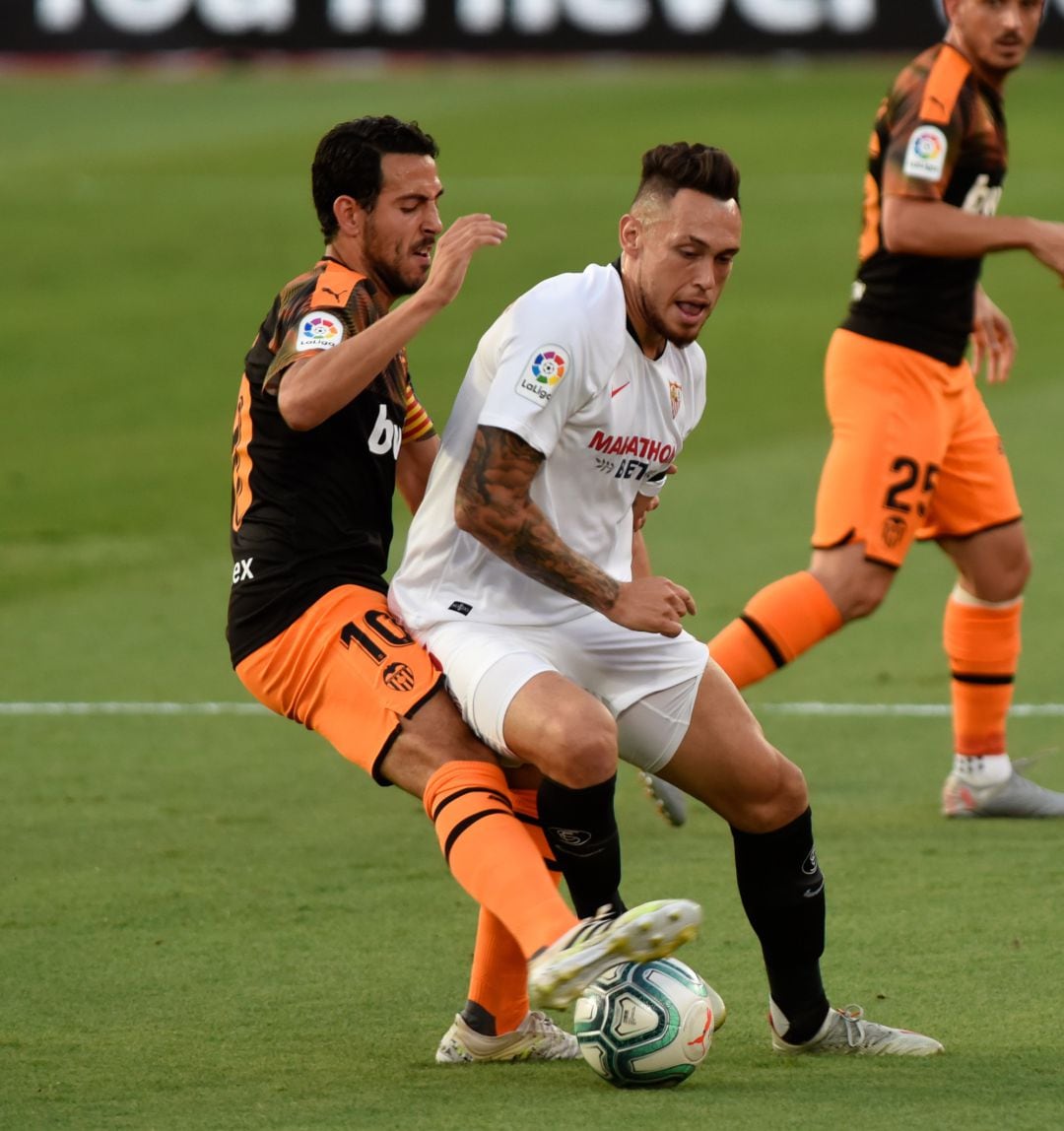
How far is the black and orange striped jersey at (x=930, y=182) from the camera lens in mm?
7082

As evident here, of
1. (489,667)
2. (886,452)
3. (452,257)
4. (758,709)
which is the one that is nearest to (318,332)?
(452,257)

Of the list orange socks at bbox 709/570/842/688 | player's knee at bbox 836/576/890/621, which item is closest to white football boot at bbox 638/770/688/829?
orange socks at bbox 709/570/842/688

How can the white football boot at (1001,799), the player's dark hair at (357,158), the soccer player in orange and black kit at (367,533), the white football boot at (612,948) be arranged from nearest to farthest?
the white football boot at (612,948) < the soccer player in orange and black kit at (367,533) < the player's dark hair at (357,158) < the white football boot at (1001,799)

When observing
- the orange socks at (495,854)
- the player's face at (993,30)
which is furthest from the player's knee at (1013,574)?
the orange socks at (495,854)

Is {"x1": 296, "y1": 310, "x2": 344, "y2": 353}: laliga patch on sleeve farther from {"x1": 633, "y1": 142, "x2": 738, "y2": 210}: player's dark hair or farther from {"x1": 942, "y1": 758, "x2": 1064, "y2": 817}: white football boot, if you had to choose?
{"x1": 942, "y1": 758, "x2": 1064, "y2": 817}: white football boot

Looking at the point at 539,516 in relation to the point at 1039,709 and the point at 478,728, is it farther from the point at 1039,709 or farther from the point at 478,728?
the point at 1039,709

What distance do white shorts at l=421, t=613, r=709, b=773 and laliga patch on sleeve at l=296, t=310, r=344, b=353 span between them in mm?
655

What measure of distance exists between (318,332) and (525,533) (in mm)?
640

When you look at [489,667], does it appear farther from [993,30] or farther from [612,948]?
[993,30]

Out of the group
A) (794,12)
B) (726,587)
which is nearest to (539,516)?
(726,587)

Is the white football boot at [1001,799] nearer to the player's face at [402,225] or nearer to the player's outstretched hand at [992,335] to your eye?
the player's outstretched hand at [992,335]

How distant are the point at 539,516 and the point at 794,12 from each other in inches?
1011

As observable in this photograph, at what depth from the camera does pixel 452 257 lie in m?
4.98

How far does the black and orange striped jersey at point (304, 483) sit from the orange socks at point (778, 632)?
1963 millimetres
